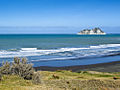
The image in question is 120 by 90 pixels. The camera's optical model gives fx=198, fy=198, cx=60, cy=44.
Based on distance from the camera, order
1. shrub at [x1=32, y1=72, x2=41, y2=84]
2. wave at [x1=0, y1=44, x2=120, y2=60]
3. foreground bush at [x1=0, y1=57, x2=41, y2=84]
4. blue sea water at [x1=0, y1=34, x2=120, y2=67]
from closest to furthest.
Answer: shrub at [x1=32, y1=72, x2=41, y2=84] → foreground bush at [x1=0, y1=57, x2=41, y2=84] → blue sea water at [x1=0, y1=34, x2=120, y2=67] → wave at [x1=0, y1=44, x2=120, y2=60]

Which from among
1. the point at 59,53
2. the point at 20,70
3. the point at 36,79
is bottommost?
the point at 59,53

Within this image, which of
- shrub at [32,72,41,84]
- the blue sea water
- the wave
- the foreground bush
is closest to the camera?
shrub at [32,72,41,84]

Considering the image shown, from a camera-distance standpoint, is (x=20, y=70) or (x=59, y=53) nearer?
(x=20, y=70)

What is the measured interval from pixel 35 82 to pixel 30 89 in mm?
A: 1743

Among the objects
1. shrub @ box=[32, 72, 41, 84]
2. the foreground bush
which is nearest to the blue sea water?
the foreground bush

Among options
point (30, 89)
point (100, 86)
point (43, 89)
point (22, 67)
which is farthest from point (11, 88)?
point (100, 86)

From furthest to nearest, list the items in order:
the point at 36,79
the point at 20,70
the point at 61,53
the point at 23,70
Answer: the point at 61,53 < the point at 20,70 < the point at 23,70 < the point at 36,79

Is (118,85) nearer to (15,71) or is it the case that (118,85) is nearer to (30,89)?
(30,89)

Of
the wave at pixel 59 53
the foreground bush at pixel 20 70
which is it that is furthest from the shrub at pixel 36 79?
the wave at pixel 59 53

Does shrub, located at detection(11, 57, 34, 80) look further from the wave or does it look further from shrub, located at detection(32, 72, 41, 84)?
the wave

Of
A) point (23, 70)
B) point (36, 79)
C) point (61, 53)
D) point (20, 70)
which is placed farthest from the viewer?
point (61, 53)

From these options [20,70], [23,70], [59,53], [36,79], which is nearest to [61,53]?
[59,53]

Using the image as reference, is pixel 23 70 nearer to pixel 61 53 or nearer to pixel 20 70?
pixel 20 70

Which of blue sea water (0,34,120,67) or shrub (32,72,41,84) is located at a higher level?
shrub (32,72,41,84)
